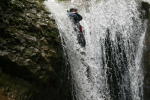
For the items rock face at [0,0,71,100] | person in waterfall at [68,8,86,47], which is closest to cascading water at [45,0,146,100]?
person in waterfall at [68,8,86,47]

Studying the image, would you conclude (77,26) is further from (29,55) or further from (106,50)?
(29,55)

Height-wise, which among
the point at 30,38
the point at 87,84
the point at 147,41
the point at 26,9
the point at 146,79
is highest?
the point at 26,9

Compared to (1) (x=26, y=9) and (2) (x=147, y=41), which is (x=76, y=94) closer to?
(1) (x=26, y=9)

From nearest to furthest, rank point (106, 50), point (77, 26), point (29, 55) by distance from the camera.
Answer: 1. point (29, 55)
2. point (77, 26)
3. point (106, 50)

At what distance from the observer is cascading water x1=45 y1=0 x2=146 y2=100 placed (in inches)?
356

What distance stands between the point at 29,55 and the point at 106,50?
421 centimetres

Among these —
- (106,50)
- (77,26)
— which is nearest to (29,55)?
(77,26)

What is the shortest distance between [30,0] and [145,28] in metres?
5.62

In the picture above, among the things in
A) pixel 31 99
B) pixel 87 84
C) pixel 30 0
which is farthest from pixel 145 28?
pixel 31 99

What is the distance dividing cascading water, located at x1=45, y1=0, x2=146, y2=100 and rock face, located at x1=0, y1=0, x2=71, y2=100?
1.92ft

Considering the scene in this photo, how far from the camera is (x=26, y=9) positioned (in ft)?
27.9

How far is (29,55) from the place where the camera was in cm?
741

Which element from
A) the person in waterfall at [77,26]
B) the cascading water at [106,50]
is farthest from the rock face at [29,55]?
the person in waterfall at [77,26]

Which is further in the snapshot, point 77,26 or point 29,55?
point 77,26
